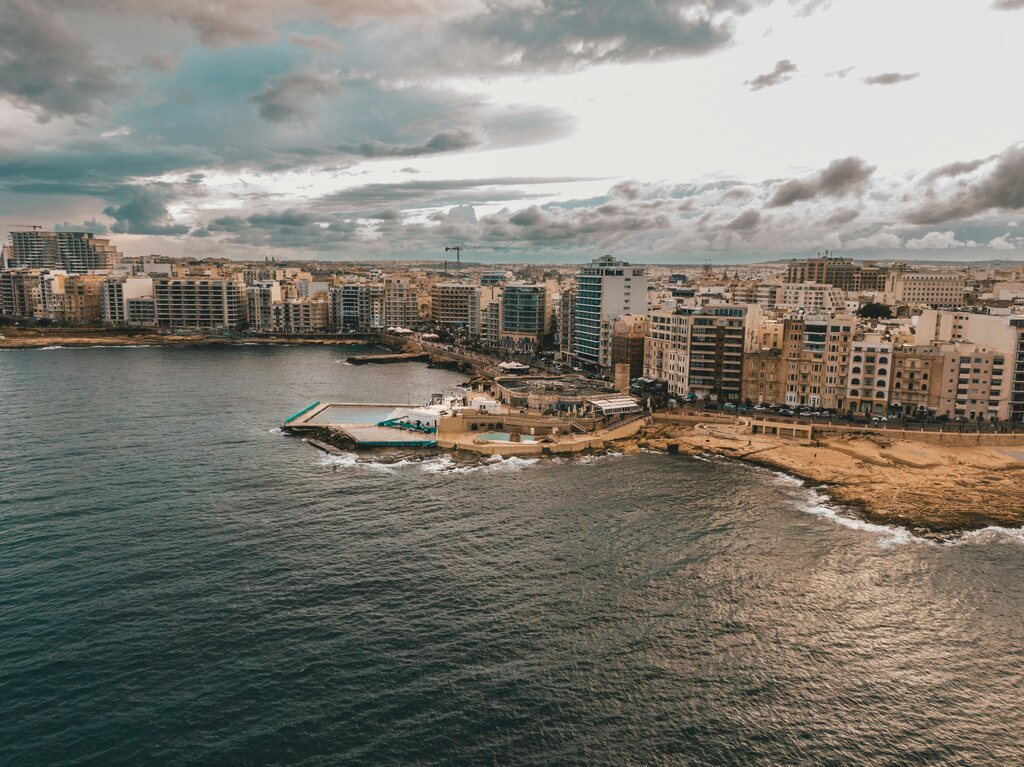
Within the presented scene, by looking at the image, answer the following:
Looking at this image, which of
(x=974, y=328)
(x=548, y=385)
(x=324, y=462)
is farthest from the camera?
(x=548, y=385)

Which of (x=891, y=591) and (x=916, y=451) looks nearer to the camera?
(x=891, y=591)

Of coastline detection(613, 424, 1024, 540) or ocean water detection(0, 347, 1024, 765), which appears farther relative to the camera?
coastline detection(613, 424, 1024, 540)

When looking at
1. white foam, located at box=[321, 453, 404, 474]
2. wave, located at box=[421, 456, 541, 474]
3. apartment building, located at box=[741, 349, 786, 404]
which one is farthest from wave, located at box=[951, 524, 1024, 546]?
white foam, located at box=[321, 453, 404, 474]

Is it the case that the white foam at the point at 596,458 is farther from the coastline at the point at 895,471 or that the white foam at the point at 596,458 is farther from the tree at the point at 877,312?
the tree at the point at 877,312

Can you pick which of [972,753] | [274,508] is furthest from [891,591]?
[274,508]

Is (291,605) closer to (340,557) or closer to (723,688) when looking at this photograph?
(340,557)

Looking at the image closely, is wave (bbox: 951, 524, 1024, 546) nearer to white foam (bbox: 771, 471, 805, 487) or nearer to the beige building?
white foam (bbox: 771, 471, 805, 487)
